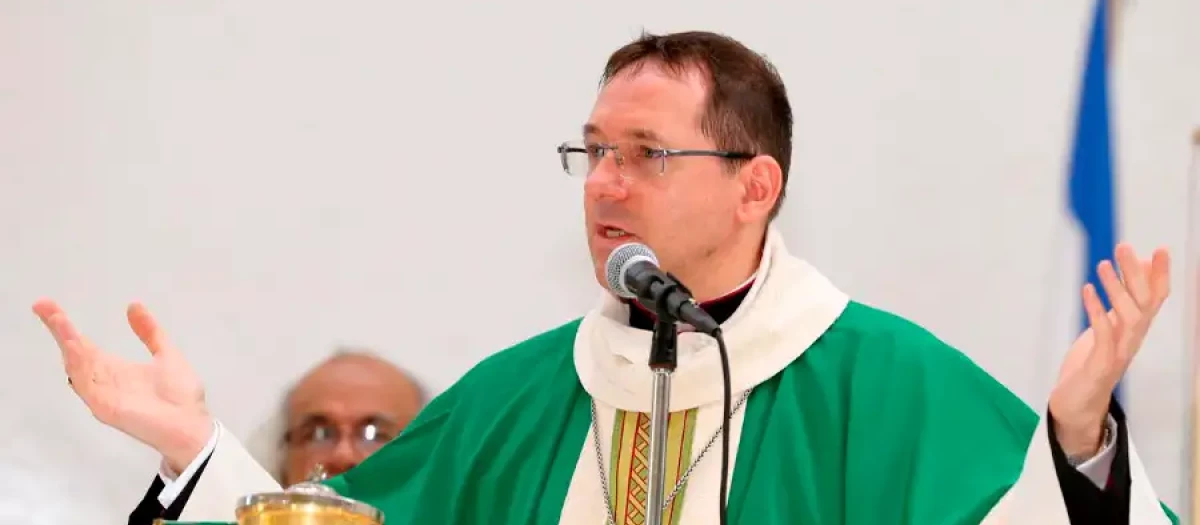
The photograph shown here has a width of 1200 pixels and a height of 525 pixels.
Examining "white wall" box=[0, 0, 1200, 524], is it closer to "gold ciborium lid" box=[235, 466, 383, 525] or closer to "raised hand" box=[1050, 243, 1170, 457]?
"raised hand" box=[1050, 243, 1170, 457]

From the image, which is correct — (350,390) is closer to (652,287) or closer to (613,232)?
(613,232)

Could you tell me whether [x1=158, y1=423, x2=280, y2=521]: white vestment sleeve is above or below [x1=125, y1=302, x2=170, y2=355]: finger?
below

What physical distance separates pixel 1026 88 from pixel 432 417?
2.44m

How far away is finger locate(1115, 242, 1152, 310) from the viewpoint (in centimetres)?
257

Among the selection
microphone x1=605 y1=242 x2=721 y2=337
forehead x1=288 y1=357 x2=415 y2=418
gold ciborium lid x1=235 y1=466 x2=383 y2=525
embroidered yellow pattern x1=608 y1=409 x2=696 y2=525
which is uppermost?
microphone x1=605 y1=242 x2=721 y2=337

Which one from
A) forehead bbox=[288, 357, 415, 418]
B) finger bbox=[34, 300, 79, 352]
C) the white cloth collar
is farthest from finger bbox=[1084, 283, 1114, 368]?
forehead bbox=[288, 357, 415, 418]

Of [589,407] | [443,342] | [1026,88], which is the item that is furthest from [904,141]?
[589,407]

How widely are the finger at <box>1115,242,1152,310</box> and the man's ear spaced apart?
1.17 meters

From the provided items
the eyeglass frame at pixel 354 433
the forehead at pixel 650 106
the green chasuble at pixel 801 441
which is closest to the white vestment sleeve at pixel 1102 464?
the green chasuble at pixel 801 441

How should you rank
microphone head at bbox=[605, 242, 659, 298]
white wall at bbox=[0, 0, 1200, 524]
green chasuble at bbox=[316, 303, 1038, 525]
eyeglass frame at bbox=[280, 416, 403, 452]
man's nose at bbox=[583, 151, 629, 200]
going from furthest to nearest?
white wall at bbox=[0, 0, 1200, 524], eyeglass frame at bbox=[280, 416, 403, 452], man's nose at bbox=[583, 151, 629, 200], green chasuble at bbox=[316, 303, 1038, 525], microphone head at bbox=[605, 242, 659, 298]

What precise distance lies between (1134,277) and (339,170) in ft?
12.5

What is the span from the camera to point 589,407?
3752 mm

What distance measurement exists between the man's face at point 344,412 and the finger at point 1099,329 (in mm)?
2952

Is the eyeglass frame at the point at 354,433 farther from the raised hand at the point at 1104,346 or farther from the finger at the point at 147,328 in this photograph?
the raised hand at the point at 1104,346
